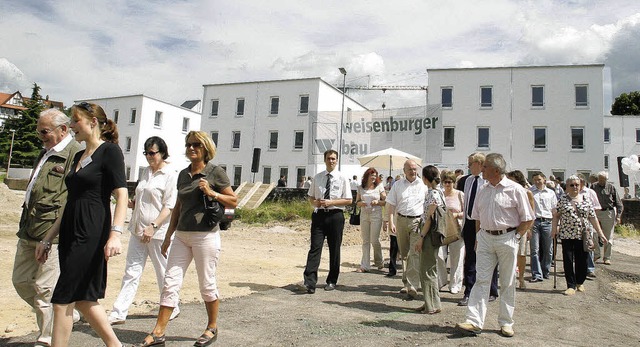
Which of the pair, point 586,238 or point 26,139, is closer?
point 586,238

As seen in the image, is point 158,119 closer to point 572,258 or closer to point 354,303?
point 354,303

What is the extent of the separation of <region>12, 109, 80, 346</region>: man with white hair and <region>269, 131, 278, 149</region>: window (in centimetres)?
3783

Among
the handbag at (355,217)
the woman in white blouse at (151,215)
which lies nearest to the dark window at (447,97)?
the handbag at (355,217)

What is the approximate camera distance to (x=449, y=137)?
36188 millimetres

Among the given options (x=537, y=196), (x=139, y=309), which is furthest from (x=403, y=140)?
(x=139, y=309)

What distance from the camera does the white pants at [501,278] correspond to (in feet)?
16.2

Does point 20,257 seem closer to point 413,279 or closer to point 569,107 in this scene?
point 413,279

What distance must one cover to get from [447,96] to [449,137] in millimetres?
3262

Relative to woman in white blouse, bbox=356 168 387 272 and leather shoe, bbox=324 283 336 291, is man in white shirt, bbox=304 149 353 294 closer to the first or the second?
leather shoe, bbox=324 283 336 291

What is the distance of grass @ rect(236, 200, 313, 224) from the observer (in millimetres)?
20547

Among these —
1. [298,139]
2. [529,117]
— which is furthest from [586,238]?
[298,139]

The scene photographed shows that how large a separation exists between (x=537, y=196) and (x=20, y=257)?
27.6ft

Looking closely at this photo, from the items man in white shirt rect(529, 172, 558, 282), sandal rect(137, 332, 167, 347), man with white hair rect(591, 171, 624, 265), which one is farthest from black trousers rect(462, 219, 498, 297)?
man with white hair rect(591, 171, 624, 265)

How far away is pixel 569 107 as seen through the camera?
3422 centimetres
